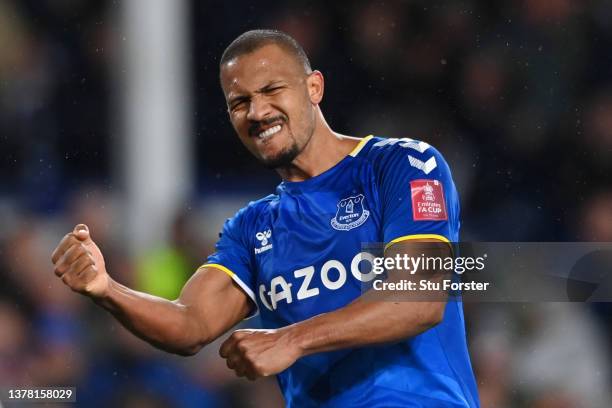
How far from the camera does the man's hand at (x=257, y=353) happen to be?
99.7 inches

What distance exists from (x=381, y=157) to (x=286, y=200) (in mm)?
349

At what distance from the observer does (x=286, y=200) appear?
10.7 feet

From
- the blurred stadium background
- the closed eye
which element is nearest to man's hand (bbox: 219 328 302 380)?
the closed eye

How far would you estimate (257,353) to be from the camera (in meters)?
2.54

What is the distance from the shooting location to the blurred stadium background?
4812 millimetres

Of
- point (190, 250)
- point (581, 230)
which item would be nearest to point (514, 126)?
point (581, 230)

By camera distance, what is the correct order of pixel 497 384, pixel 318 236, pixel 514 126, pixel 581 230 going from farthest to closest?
pixel 514 126, pixel 581 230, pixel 497 384, pixel 318 236

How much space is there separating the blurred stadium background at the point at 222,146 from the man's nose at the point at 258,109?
81.1 inches

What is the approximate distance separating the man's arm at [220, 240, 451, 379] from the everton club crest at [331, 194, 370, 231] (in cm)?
31

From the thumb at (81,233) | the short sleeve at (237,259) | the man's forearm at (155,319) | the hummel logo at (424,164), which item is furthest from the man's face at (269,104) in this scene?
the thumb at (81,233)

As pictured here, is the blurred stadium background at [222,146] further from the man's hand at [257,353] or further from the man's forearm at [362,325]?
the man's hand at [257,353]

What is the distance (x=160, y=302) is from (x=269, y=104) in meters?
0.67

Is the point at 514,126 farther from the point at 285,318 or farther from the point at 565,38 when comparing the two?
the point at 285,318

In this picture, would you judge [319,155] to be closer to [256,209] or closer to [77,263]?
[256,209]
